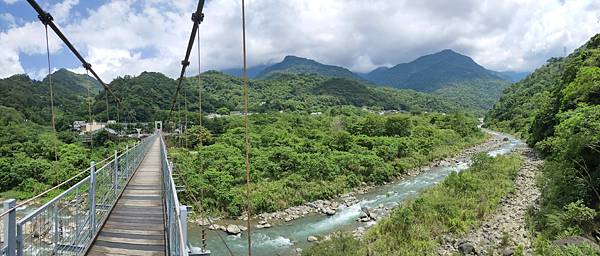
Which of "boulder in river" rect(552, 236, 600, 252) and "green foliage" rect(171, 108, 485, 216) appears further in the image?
"green foliage" rect(171, 108, 485, 216)

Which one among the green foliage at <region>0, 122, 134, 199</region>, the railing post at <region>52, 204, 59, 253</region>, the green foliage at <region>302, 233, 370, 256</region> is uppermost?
the railing post at <region>52, 204, 59, 253</region>

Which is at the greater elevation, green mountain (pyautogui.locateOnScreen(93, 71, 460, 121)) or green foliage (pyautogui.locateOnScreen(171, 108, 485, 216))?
green mountain (pyautogui.locateOnScreen(93, 71, 460, 121))

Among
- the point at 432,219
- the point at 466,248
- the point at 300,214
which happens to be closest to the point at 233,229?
the point at 300,214

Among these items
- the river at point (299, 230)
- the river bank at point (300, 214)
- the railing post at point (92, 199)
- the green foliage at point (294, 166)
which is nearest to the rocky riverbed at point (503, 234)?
the river at point (299, 230)

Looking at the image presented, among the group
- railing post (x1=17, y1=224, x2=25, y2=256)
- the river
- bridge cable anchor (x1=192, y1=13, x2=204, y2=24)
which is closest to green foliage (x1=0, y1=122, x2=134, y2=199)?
the river

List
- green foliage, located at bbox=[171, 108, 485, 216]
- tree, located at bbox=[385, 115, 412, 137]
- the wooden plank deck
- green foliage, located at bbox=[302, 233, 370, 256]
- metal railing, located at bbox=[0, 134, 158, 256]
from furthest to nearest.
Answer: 1. tree, located at bbox=[385, 115, 412, 137]
2. green foliage, located at bbox=[171, 108, 485, 216]
3. green foliage, located at bbox=[302, 233, 370, 256]
4. the wooden plank deck
5. metal railing, located at bbox=[0, 134, 158, 256]

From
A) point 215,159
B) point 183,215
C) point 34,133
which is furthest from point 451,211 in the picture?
point 34,133

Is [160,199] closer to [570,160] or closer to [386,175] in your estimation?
[570,160]

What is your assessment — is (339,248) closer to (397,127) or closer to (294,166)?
(294,166)

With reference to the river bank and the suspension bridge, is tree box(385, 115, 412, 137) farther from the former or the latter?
the suspension bridge
